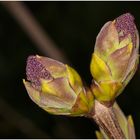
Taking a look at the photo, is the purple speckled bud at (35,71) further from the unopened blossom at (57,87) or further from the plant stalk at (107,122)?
the plant stalk at (107,122)

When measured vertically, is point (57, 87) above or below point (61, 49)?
above

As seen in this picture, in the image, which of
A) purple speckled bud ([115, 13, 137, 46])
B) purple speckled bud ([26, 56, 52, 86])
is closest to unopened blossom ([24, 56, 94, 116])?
purple speckled bud ([26, 56, 52, 86])

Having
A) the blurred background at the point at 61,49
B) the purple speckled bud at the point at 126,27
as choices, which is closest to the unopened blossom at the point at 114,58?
the purple speckled bud at the point at 126,27

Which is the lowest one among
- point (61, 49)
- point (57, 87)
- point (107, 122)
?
point (61, 49)

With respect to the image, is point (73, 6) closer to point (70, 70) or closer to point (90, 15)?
point (90, 15)

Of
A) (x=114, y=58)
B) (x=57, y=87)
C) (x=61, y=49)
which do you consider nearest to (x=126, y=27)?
(x=114, y=58)

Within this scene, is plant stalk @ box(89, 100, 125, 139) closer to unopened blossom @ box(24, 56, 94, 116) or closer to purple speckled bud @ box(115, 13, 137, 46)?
unopened blossom @ box(24, 56, 94, 116)

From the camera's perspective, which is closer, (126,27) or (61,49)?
(126,27)

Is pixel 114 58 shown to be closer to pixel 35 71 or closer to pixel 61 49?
pixel 35 71
